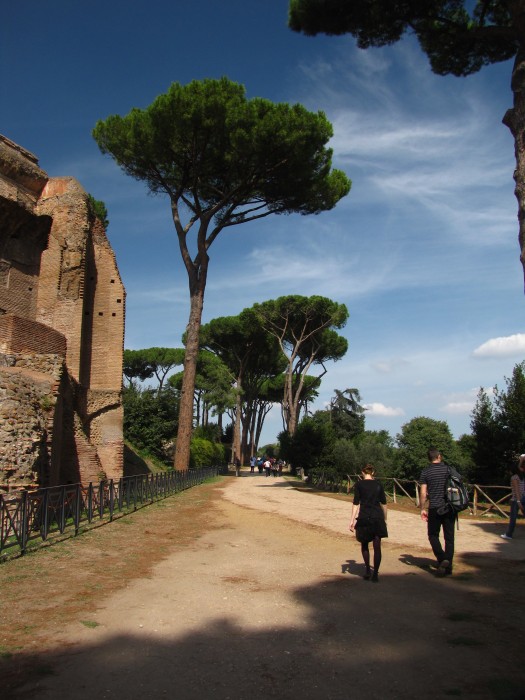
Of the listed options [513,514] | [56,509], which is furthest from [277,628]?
[513,514]

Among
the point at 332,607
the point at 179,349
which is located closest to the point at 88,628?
the point at 332,607

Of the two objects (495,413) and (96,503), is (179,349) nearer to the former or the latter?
(495,413)

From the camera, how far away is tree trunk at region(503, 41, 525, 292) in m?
5.06

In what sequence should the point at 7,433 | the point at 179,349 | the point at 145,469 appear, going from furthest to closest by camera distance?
the point at 179,349, the point at 145,469, the point at 7,433

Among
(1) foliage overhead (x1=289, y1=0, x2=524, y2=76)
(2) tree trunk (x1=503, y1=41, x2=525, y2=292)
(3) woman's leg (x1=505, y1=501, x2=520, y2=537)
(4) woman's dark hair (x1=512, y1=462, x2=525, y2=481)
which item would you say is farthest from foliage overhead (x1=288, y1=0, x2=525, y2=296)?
(3) woman's leg (x1=505, y1=501, x2=520, y2=537)

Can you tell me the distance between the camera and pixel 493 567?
609cm

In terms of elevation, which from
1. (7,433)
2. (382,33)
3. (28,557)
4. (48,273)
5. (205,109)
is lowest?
(28,557)

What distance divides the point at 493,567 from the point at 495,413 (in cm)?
1156

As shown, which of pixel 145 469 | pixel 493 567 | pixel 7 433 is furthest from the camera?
pixel 145 469

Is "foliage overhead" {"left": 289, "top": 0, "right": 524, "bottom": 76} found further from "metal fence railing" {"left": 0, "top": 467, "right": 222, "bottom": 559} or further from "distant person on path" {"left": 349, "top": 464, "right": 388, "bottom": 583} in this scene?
"metal fence railing" {"left": 0, "top": 467, "right": 222, "bottom": 559}

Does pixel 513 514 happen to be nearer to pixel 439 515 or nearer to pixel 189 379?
pixel 439 515

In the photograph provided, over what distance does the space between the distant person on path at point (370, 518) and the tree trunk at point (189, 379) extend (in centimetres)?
1374

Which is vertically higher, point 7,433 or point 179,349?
point 179,349

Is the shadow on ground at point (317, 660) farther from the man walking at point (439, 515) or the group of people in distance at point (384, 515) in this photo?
the man walking at point (439, 515)
